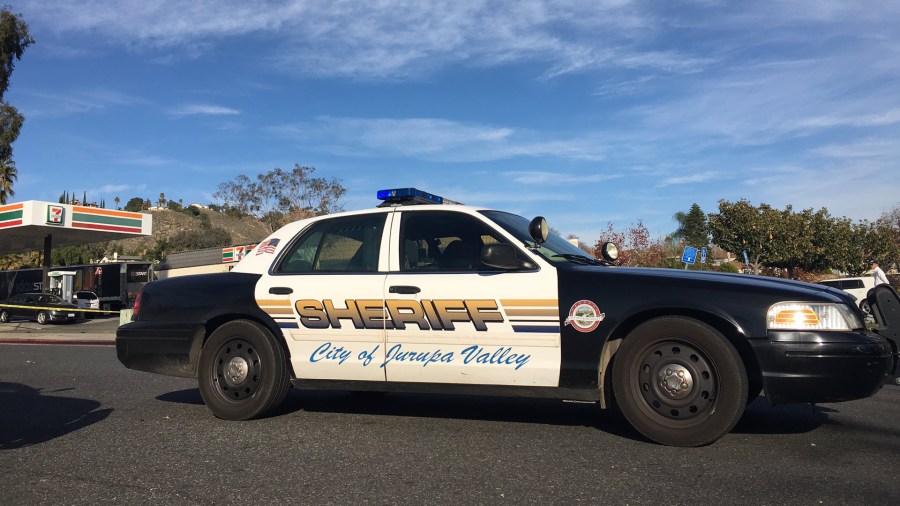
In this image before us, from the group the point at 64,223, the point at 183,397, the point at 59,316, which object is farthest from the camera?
the point at 59,316

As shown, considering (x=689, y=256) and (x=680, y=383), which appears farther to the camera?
(x=689, y=256)

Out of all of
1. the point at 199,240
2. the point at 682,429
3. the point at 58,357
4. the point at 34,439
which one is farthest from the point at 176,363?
the point at 199,240

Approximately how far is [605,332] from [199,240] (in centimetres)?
8120

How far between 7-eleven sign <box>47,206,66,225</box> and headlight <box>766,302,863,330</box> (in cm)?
2944

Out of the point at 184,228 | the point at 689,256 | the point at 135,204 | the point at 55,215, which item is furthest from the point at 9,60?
the point at 135,204

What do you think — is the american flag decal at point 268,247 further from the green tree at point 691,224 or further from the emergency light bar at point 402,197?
the green tree at point 691,224

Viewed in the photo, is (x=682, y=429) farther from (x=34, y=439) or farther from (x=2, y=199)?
(x=2, y=199)

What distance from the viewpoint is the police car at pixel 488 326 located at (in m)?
4.21

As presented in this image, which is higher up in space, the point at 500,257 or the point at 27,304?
the point at 500,257

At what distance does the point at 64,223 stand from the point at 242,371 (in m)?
27.0

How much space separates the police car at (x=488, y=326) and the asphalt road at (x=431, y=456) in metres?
0.33

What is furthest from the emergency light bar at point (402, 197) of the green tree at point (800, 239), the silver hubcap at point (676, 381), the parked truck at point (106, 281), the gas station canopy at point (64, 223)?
the green tree at point (800, 239)

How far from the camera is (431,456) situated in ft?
14.0

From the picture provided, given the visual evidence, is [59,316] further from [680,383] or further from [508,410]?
[680,383]
